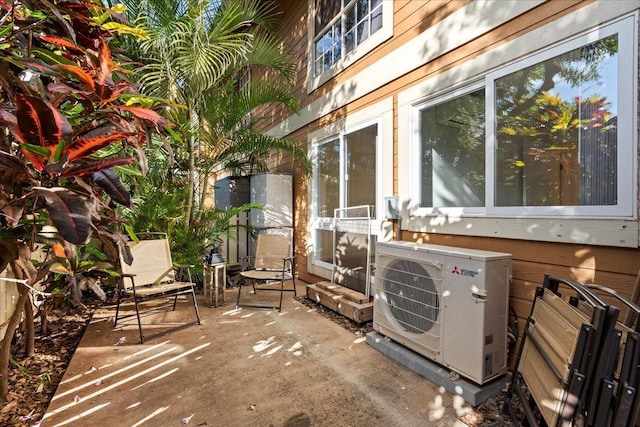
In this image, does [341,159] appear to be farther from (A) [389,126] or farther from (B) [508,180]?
(B) [508,180]

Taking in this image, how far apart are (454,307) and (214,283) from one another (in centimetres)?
306

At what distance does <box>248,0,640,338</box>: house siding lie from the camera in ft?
6.22

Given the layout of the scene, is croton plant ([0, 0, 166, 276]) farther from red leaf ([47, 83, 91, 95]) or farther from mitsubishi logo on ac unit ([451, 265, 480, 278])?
mitsubishi logo on ac unit ([451, 265, 480, 278])

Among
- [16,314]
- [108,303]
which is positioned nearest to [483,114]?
[16,314]

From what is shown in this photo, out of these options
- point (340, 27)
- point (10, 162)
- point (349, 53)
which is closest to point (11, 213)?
point (10, 162)

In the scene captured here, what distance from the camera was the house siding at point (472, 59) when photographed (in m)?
1.90

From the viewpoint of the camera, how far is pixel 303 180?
5359mm

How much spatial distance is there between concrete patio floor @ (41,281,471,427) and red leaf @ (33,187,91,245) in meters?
1.43

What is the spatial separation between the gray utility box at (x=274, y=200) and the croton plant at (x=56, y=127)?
351 cm

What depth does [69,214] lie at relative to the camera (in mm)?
1044

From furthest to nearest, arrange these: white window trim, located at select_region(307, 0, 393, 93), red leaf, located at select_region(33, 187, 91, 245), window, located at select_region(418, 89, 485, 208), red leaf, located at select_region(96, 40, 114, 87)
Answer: white window trim, located at select_region(307, 0, 393, 93)
window, located at select_region(418, 89, 485, 208)
red leaf, located at select_region(96, 40, 114, 87)
red leaf, located at select_region(33, 187, 91, 245)

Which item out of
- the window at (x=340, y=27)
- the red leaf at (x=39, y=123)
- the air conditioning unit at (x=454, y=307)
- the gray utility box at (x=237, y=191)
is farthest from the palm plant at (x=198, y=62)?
the air conditioning unit at (x=454, y=307)

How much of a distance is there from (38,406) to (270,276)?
7.49ft

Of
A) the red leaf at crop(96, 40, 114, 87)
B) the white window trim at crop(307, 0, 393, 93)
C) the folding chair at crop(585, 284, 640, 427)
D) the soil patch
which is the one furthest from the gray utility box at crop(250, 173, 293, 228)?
the folding chair at crop(585, 284, 640, 427)
